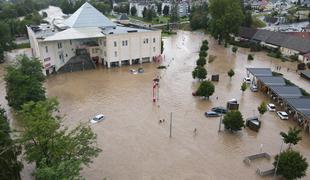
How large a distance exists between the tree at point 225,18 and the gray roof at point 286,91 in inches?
1262

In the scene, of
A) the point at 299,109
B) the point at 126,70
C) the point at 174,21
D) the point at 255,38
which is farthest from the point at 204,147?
the point at 174,21

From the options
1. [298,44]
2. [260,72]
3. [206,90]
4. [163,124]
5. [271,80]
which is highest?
[298,44]

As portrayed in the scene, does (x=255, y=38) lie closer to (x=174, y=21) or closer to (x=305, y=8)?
(x=174, y=21)

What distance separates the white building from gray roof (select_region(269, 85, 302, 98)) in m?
24.2

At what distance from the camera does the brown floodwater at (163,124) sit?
22266 millimetres

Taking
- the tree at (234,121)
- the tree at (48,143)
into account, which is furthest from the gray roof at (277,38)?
the tree at (48,143)

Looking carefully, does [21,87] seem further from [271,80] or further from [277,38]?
[277,38]

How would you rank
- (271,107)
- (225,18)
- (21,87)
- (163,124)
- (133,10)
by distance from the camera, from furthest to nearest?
(133,10) < (225,18) < (271,107) < (21,87) < (163,124)

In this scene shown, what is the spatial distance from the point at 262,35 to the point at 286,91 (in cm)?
3426

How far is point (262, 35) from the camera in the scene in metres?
64.1

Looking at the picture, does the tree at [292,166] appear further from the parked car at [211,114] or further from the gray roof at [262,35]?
the gray roof at [262,35]

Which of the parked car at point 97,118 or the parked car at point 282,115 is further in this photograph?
the parked car at point 282,115

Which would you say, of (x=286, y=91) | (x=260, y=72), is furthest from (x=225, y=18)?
(x=286, y=91)

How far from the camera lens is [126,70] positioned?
47719mm
